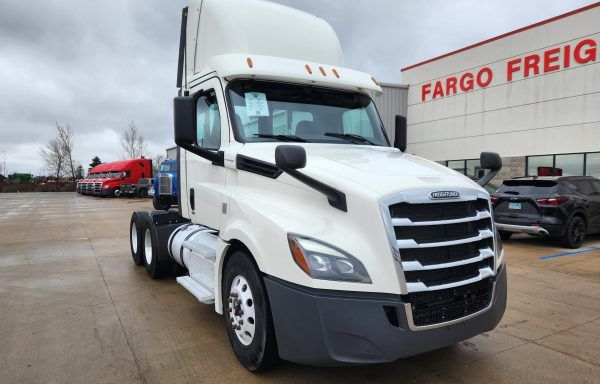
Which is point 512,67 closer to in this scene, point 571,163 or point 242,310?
point 571,163

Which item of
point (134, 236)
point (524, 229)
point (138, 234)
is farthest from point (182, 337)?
point (524, 229)

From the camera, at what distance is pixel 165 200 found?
8.45 metres

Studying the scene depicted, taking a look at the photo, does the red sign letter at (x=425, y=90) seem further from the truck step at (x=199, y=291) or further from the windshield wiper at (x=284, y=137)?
the truck step at (x=199, y=291)

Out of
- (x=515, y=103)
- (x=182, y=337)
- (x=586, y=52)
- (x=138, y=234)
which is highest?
(x=586, y=52)

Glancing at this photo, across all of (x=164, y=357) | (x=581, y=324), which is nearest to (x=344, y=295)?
(x=164, y=357)

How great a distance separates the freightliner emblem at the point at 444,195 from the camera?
304 centimetres

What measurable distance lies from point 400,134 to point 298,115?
1445 mm

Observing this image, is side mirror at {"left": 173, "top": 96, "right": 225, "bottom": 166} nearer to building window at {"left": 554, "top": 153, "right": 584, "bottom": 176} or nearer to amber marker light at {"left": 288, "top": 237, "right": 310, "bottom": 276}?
amber marker light at {"left": 288, "top": 237, "right": 310, "bottom": 276}

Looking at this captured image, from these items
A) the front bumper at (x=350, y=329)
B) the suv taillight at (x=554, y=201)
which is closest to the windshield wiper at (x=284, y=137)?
the front bumper at (x=350, y=329)

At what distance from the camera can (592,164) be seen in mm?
15352

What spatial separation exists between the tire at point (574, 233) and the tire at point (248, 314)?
8836 mm

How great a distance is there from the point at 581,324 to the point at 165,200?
6942 millimetres

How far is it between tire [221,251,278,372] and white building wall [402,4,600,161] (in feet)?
52.8

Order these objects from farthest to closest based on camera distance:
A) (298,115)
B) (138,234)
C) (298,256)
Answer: (138,234), (298,115), (298,256)
